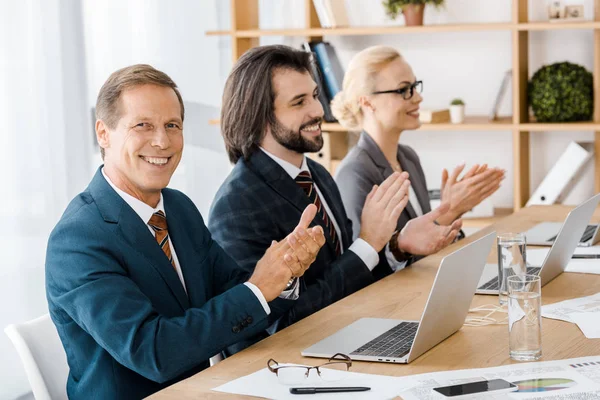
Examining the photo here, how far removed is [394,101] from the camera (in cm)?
340

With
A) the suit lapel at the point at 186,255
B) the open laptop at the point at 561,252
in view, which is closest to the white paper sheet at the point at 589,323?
the open laptop at the point at 561,252

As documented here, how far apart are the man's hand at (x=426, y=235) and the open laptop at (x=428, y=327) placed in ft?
2.35

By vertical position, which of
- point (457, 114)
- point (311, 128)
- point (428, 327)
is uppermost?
point (311, 128)

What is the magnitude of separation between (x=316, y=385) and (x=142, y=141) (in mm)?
702

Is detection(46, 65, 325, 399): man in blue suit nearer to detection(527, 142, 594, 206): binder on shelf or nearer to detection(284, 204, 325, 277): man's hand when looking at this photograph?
detection(284, 204, 325, 277): man's hand

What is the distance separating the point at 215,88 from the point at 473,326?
9.49ft

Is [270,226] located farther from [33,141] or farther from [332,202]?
[33,141]

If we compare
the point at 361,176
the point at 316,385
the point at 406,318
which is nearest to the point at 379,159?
the point at 361,176

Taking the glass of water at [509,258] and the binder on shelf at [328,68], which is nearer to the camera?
the glass of water at [509,258]

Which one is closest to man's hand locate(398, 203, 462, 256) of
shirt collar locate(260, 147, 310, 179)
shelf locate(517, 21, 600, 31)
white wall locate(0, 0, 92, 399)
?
shirt collar locate(260, 147, 310, 179)

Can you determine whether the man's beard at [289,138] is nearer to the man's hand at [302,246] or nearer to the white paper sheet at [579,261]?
the man's hand at [302,246]

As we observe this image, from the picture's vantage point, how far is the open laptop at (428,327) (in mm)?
1771

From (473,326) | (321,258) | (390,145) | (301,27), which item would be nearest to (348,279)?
(321,258)

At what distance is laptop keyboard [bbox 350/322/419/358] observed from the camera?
181cm
